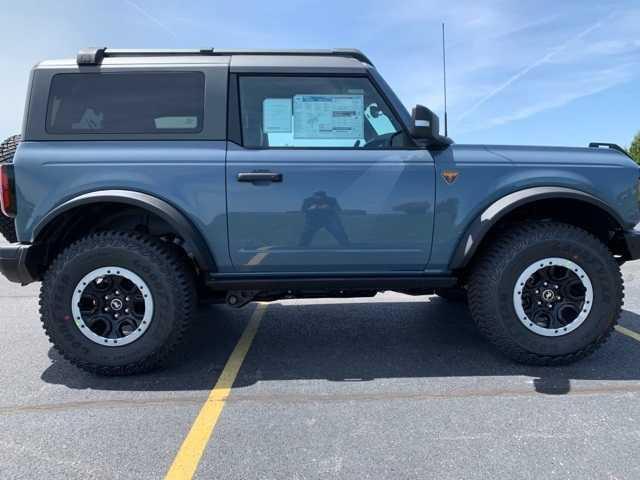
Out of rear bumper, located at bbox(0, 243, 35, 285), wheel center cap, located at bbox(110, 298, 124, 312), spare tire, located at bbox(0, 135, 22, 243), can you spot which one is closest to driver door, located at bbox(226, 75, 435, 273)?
wheel center cap, located at bbox(110, 298, 124, 312)

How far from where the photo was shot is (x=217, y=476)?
2.10 metres

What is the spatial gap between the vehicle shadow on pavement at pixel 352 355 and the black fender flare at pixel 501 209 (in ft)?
2.63

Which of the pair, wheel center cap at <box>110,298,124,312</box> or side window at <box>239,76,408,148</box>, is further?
side window at <box>239,76,408,148</box>

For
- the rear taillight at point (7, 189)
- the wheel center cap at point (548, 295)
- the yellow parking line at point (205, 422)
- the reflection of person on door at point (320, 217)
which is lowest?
the yellow parking line at point (205, 422)

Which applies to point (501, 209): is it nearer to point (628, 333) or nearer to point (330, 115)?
point (330, 115)

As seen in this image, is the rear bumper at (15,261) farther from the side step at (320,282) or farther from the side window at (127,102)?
the side step at (320,282)

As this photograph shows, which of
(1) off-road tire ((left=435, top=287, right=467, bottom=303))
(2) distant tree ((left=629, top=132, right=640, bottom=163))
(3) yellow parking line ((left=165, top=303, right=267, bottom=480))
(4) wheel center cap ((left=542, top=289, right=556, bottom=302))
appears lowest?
(3) yellow parking line ((left=165, top=303, right=267, bottom=480))

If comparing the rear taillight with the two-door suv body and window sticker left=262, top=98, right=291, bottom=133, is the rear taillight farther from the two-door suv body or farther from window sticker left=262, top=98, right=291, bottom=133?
window sticker left=262, top=98, right=291, bottom=133

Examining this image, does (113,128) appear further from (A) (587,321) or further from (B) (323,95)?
(A) (587,321)

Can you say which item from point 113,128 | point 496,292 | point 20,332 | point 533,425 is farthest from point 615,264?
point 20,332

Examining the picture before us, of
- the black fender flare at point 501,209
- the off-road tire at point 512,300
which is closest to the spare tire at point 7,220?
the black fender flare at point 501,209

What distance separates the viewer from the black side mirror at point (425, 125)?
308 cm

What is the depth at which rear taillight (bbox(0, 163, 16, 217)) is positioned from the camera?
3.02 metres

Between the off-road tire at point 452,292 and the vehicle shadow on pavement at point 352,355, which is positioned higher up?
the off-road tire at point 452,292
